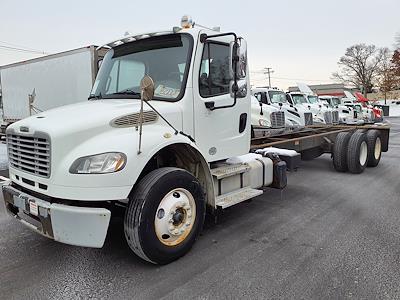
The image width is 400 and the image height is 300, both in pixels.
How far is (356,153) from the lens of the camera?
835 centimetres

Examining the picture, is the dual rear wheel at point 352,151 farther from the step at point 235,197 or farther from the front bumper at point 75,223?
the front bumper at point 75,223

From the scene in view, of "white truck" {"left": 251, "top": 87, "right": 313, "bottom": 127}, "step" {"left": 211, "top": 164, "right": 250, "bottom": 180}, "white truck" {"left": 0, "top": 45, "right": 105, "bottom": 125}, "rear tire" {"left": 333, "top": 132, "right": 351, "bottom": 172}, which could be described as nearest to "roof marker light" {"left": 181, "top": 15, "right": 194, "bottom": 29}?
"step" {"left": 211, "top": 164, "right": 250, "bottom": 180}

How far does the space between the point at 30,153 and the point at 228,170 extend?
92.7 inches

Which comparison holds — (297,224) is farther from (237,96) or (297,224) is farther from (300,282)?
(237,96)

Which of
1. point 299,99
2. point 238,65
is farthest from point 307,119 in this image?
point 238,65

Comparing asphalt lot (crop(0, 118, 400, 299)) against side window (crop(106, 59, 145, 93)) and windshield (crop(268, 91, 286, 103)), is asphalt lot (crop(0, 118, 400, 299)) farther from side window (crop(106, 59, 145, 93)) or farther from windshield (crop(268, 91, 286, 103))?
windshield (crop(268, 91, 286, 103))

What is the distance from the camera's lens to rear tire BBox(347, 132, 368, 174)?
834cm

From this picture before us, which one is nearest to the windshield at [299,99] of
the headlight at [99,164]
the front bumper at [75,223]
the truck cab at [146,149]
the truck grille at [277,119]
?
the truck grille at [277,119]

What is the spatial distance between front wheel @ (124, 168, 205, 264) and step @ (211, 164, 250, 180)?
52 centimetres

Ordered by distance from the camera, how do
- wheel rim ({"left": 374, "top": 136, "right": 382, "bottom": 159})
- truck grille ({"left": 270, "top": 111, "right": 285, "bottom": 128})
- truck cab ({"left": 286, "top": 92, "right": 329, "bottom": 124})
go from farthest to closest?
1. truck cab ({"left": 286, "top": 92, "right": 329, "bottom": 124})
2. truck grille ({"left": 270, "top": 111, "right": 285, "bottom": 128})
3. wheel rim ({"left": 374, "top": 136, "right": 382, "bottom": 159})

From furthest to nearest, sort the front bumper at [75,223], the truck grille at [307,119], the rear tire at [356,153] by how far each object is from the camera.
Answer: the truck grille at [307,119], the rear tire at [356,153], the front bumper at [75,223]

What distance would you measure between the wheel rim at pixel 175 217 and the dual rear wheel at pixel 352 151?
5725 millimetres

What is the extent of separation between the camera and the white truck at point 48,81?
1052cm

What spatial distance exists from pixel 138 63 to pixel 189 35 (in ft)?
2.34
